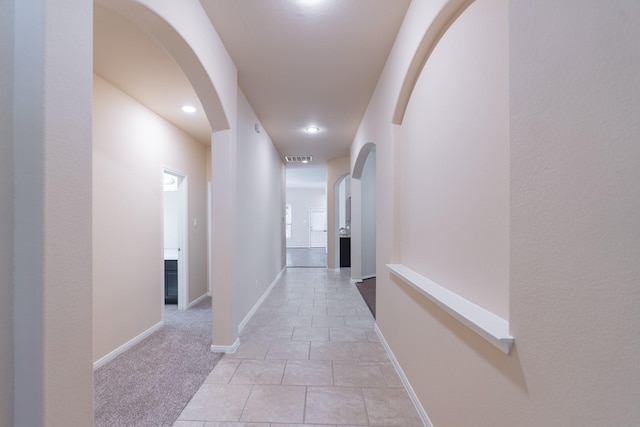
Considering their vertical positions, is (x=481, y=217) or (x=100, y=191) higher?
(x=100, y=191)

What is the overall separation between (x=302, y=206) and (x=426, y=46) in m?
11.4

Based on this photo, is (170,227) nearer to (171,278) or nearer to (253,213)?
(171,278)

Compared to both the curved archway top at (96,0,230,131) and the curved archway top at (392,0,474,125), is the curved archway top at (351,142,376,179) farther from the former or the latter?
the curved archway top at (96,0,230,131)

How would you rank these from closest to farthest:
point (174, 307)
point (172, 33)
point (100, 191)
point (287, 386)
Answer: point (172, 33), point (287, 386), point (100, 191), point (174, 307)

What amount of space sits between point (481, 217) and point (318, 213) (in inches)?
471

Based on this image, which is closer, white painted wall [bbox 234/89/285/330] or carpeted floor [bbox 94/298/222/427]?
carpeted floor [bbox 94/298/222/427]

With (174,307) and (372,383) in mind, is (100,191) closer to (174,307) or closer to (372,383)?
(174,307)

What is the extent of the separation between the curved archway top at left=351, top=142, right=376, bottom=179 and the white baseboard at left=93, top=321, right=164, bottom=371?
138 inches

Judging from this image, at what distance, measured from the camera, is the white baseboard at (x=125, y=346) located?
2481 millimetres

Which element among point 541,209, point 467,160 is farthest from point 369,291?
point 541,209

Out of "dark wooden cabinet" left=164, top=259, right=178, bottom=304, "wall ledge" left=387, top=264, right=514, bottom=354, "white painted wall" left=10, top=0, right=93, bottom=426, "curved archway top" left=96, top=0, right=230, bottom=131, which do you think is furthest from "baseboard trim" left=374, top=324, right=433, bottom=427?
"dark wooden cabinet" left=164, top=259, right=178, bottom=304

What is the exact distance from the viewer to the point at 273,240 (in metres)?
5.39

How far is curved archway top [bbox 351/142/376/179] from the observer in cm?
385

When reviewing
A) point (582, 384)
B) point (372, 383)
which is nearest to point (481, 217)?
point (582, 384)
